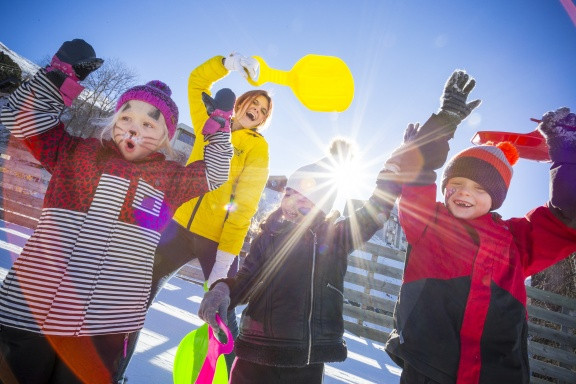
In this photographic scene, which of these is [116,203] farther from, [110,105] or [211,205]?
[110,105]

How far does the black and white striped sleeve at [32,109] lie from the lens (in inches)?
46.6

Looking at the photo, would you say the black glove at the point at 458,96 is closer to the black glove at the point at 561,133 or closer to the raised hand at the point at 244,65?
the black glove at the point at 561,133

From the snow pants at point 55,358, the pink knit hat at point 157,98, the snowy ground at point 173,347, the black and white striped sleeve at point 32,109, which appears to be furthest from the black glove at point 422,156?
the snowy ground at point 173,347

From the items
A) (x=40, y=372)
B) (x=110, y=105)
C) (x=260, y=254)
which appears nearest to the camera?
(x=40, y=372)

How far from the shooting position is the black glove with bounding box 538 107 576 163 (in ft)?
4.39

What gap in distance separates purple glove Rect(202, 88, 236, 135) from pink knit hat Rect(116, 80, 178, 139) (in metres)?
0.16

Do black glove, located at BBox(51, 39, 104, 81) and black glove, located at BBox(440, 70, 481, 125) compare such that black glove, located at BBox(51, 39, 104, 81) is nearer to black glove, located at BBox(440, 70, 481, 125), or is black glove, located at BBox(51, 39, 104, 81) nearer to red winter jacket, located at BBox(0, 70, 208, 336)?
red winter jacket, located at BBox(0, 70, 208, 336)

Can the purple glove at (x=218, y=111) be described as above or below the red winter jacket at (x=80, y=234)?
above

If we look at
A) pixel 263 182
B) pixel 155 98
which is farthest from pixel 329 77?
pixel 155 98

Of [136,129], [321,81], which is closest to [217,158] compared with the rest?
[136,129]

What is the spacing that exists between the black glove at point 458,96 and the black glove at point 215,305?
54.4 inches

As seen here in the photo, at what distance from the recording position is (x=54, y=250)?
1083 mm

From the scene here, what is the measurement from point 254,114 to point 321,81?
0.53m

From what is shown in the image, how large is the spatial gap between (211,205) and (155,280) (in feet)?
1.79
